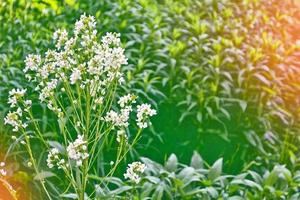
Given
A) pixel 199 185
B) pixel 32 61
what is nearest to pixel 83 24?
pixel 32 61

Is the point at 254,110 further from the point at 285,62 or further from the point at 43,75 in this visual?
the point at 43,75

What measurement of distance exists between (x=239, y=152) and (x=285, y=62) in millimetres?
846

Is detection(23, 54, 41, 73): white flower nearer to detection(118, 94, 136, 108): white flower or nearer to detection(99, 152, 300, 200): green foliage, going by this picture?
detection(118, 94, 136, 108): white flower

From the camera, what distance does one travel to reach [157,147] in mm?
3814

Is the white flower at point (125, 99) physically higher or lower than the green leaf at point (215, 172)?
higher

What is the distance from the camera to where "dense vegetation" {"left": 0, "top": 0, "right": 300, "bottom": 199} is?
133 inches

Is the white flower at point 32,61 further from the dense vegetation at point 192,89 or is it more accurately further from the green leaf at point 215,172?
the green leaf at point 215,172

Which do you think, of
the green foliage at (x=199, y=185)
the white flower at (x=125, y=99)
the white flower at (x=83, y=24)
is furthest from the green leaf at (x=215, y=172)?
the white flower at (x=83, y=24)

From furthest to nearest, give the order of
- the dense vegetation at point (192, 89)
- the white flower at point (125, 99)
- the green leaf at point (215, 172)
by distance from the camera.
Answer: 1. the dense vegetation at point (192, 89)
2. the green leaf at point (215, 172)
3. the white flower at point (125, 99)

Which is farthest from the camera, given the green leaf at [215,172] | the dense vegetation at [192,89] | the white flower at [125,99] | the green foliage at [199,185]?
the dense vegetation at [192,89]

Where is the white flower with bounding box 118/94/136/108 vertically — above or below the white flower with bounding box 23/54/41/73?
below

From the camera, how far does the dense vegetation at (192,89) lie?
3.38 metres

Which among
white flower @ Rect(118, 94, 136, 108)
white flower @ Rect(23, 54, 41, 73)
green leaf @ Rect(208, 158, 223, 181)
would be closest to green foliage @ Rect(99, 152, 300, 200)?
green leaf @ Rect(208, 158, 223, 181)

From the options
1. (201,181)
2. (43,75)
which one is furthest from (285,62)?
(43,75)
